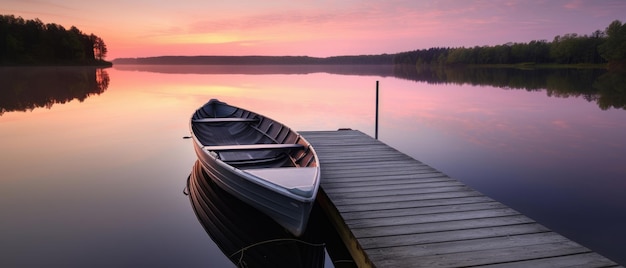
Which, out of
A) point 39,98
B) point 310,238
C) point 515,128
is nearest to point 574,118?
point 515,128

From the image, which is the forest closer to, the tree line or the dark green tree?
the tree line

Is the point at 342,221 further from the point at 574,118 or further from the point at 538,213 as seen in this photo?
the point at 574,118

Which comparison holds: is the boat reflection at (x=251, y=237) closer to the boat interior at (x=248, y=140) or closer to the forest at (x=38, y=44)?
the boat interior at (x=248, y=140)

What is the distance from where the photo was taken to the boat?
4996 mm

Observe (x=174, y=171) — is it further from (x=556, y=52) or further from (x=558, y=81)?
(x=556, y=52)

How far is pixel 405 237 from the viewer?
177 inches

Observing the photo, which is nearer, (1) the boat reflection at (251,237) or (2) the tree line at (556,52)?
(1) the boat reflection at (251,237)

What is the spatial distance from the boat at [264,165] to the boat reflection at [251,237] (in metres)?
0.52

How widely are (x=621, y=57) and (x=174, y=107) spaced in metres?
86.4

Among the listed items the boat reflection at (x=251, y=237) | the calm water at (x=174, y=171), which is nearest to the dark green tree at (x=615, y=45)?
the calm water at (x=174, y=171)

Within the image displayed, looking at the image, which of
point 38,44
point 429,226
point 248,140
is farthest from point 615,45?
point 38,44

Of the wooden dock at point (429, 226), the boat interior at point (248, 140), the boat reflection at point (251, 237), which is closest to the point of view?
the wooden dock at point (429, 226)

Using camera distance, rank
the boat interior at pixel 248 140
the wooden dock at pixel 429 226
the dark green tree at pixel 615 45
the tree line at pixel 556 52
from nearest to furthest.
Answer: the wooden dock at pixel 429 226
the boat interior at pixel 248 140
the dark green tree at pixel 615 45
the tree line at pixel 556 52

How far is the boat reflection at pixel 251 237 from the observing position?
556 cm
